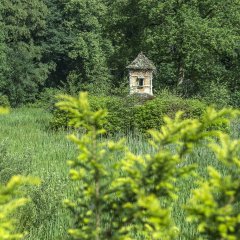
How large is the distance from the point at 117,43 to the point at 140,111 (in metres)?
13.8

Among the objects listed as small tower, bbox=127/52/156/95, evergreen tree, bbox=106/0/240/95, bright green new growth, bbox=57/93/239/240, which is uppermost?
evergreen tree, bbox=106/0/240/95

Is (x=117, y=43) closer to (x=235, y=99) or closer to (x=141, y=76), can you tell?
(x=235, y=99)

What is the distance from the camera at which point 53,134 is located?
45.4 feet

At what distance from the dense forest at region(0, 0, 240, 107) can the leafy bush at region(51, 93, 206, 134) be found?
2.03 meters

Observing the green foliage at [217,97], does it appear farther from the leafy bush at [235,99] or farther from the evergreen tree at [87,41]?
the evergreen tree at [87,41]

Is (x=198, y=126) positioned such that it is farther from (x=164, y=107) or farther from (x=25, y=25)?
(x=25, y=25)

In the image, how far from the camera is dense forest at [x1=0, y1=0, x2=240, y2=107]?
787 inches

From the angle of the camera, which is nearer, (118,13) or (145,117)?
(145,117)

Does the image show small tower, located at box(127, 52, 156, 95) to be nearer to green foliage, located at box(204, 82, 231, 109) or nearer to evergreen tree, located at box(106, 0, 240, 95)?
green foliage, located at box(204, 82, 231, 109)

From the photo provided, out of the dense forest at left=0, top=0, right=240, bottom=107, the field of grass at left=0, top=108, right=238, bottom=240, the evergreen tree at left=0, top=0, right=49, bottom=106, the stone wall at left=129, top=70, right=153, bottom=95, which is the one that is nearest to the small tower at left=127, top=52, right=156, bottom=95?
the stone wall at left=129, top=70, right=153, bottom=95

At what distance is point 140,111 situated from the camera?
1389 centimetres

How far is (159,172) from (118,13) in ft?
70.7

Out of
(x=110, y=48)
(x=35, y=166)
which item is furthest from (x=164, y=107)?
(x=110, y=48)

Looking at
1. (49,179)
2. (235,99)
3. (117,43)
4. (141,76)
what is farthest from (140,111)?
(117,43)
